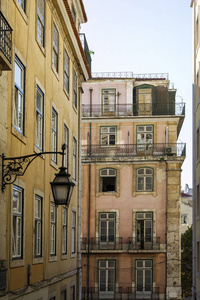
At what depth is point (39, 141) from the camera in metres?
15.9

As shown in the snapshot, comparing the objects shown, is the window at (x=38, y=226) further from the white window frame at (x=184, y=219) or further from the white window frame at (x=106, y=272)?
the white window frame at (x=184, y=219)

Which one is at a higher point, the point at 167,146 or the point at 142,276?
the point at 167,146

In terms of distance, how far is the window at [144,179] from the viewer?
4156 cm

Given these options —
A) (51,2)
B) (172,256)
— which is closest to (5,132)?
(51,2)

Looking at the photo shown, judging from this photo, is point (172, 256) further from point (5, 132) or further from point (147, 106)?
point (5, 132)

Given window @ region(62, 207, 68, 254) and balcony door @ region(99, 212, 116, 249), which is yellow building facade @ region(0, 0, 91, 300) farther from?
balcony door @ region(99, 212, 116, 249)

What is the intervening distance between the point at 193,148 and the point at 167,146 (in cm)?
1336

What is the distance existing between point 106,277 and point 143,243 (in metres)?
3.30

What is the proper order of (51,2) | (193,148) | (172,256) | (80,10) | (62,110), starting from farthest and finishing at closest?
(172,256) < (193,148) < (80,10) < (62,110) < (51,2)

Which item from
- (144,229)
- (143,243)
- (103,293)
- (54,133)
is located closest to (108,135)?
(144,229)

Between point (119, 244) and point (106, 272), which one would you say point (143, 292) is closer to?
point (106, 272)

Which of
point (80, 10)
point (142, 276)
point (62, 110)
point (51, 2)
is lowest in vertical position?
point (142, 276)

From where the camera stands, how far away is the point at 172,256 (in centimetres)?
3984

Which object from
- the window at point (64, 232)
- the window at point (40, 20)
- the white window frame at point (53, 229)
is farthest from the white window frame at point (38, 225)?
the window at point (64, 232)
